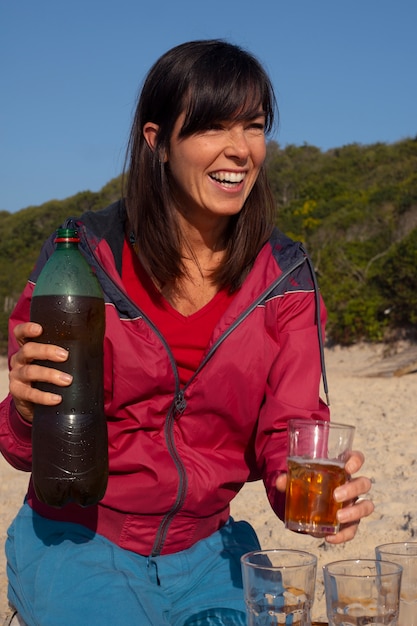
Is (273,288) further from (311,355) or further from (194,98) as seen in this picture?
(194,98)

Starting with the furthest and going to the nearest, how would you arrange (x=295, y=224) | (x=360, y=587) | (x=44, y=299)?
(x=295, y=224) < (x=44, y=299) < (x=360, y=587)

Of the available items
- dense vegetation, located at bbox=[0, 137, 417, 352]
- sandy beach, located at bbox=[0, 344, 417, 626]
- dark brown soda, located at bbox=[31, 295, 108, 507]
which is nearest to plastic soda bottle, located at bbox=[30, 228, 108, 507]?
dark brown soda, located at bbox=[31, 295, 108, 507]

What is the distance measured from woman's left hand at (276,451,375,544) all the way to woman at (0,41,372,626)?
308 millimetres

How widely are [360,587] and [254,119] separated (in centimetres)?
160

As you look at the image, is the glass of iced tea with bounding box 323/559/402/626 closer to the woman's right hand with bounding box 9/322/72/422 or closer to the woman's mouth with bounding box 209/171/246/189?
the woman's right hand with bounding box 9/322/72/422

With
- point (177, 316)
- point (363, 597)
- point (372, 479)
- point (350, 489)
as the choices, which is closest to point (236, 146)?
point (177, 316)

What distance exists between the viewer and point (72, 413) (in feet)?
7.40

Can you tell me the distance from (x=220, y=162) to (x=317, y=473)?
1.11 metres

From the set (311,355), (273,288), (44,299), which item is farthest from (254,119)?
(44,299)

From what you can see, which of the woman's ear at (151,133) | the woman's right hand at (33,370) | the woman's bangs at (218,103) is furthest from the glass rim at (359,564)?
the woman's ear at (151,133)

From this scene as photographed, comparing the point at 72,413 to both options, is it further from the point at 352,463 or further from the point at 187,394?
the point at 352,463

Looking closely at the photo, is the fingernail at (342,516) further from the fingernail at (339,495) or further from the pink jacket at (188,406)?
the pink jacket at (188,406)

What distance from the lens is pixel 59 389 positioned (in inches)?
88.5

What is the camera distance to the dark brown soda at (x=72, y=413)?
2264 mm
